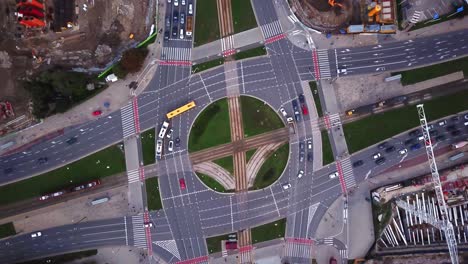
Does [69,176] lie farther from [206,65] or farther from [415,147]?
→ [415,147]

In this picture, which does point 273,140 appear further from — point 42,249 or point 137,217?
point 42,249

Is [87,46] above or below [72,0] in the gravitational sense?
below

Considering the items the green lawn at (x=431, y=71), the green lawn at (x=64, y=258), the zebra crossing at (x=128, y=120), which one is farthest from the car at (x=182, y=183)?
the green lawn at (x=431, y=71)

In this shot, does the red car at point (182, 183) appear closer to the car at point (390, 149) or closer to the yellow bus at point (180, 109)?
the yellow bus at point (180, 109)

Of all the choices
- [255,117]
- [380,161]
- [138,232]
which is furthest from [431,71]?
[138,232]

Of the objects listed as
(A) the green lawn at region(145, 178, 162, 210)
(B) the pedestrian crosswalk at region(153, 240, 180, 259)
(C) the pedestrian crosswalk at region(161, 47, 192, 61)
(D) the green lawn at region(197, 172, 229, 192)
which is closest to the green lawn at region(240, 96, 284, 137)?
(D) the green lawn at region(197, 172, 229, 192)

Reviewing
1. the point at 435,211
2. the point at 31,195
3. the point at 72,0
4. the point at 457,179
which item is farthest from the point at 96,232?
the point at 457,179

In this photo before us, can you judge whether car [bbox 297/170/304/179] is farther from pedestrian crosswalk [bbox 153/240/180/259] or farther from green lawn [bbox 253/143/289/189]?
pedestrian crosswalk [bbox 153/240/180/259]
